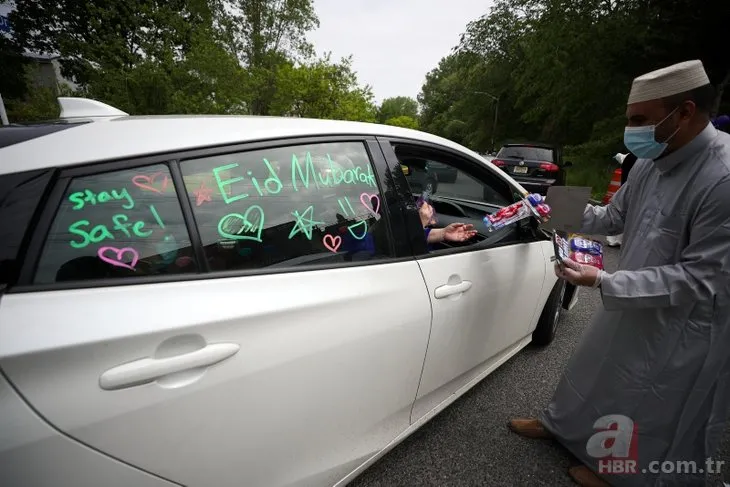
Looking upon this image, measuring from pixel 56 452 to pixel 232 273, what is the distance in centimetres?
53

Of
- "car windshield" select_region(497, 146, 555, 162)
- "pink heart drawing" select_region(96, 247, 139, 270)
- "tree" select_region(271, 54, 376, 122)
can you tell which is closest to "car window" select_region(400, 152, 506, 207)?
"pink heart drawing" select_region(96, 247, 139, 270)

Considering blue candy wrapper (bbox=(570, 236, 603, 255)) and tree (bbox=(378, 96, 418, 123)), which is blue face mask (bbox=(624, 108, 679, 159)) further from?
tree (bbox=(378, 96, 418, 123))

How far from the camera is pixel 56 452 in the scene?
72 cm

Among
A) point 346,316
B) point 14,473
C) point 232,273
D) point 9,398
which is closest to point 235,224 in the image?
point 232,273

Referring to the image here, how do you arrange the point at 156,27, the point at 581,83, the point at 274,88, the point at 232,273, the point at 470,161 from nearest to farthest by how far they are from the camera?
the point at 232,273, the point at 470,161, the point at 156,27, the point at 581,83, the point at 274,88

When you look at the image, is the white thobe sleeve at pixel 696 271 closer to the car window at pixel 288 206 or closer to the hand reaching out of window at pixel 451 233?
the hand reaching out of window at pixel 451 233

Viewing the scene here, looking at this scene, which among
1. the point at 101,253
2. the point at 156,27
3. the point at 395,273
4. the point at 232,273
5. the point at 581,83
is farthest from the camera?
the point at 581,83

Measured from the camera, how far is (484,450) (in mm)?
1825

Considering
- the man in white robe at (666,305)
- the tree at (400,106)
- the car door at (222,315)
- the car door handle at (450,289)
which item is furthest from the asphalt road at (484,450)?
the tree at (400,106)

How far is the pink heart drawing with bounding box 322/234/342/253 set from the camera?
126 cm

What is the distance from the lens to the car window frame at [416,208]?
149 cm

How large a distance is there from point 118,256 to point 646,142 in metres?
1.96

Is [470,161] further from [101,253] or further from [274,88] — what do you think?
[274,88]

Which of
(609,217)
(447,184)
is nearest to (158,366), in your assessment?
(609,217)
